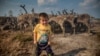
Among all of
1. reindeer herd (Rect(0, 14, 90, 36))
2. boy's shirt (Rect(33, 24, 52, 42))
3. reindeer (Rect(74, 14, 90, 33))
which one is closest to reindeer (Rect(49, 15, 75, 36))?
reindeer herd (Rect(0, 14, 90, 36))

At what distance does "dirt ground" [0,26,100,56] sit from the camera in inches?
105

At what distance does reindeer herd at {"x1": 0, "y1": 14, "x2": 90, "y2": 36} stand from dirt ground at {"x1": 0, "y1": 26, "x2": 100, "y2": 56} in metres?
0.20

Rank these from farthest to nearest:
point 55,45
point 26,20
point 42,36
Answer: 1. point 26,20
2. point 55,45
3. point 42,36

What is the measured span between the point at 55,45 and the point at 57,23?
89 centimetres

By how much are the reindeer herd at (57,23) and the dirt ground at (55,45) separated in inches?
7.8

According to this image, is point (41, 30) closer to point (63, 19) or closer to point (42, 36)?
point (42, 36)

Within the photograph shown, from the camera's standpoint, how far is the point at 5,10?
265 cm

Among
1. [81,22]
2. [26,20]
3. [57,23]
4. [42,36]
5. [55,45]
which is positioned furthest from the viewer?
[81,22]

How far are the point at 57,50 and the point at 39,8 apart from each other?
2.00ft

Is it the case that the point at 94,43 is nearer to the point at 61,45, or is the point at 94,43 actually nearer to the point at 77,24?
the point at 61,45

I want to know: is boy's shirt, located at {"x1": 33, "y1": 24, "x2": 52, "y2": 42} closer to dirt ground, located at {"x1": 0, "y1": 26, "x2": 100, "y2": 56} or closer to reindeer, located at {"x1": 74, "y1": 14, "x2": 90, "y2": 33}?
dirt ground, located at {"x1": 0, "y1": 26, "x2": 100, "y2": 56}

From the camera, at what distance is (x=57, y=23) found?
362 centimetres

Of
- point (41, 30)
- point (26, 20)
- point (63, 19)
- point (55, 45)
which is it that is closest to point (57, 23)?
point (63, 19)

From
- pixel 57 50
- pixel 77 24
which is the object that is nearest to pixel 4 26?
pixel 57 50
